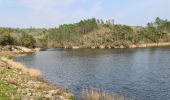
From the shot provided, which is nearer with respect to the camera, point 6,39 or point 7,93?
point 7,93

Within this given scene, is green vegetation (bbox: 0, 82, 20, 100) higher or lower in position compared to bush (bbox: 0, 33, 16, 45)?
lower

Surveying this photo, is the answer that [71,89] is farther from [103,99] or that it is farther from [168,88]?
[168,88]

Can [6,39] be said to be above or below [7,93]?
above

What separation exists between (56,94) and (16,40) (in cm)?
16183

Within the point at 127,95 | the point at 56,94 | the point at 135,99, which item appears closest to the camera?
the point at 56,94

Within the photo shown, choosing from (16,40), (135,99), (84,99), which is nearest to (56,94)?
(84,99)

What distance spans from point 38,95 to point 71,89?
14.6 m

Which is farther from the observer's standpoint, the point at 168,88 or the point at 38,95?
the point at 168,88

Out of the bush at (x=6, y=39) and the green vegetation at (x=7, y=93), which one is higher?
the bush at (x=6, y=39)

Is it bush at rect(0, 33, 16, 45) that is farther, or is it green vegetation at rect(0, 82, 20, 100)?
bush at rect(0, 33, 16, 45)

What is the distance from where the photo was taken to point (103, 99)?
38.4 meters

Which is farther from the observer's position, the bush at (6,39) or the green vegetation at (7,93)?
the bush at (6,39)

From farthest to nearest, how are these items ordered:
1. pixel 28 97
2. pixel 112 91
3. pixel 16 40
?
pixel 16 40 < pixel 112 91 < pixel 28 97

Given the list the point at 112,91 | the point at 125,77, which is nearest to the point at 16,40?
the point at 125,77
